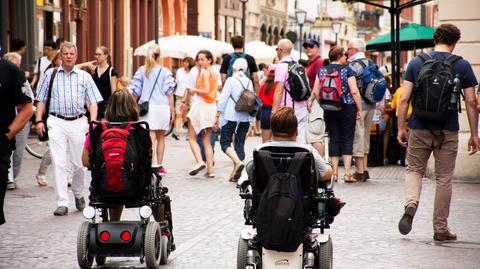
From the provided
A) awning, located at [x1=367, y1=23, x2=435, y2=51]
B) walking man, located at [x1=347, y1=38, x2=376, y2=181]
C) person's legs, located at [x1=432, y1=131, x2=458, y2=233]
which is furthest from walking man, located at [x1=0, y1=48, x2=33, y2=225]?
awning, located at [x1=367, y1=23, x2=435, y2=51]

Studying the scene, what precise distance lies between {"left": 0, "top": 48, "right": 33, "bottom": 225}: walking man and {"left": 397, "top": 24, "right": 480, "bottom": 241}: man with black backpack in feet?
11.2

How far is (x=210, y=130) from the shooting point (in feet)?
61.1

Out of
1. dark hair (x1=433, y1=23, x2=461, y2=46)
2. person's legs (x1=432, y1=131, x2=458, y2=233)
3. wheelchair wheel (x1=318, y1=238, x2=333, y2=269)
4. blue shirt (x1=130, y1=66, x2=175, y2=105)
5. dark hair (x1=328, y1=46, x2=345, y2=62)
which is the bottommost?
wheelchair wheel (x1=318, y1=238, x2=333, y2=269)

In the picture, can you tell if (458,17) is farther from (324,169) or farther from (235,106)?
(324,169)

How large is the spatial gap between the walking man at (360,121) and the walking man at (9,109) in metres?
8.79

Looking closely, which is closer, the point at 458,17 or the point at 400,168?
the point at 458,17

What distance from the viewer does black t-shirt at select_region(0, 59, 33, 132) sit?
9.73 meters

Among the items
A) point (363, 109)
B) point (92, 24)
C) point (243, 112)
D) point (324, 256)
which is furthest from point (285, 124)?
point (92, 24)

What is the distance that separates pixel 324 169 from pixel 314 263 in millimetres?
635

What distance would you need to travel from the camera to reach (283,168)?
28.1 feet

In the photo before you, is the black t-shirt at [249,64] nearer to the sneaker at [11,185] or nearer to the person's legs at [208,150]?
the person's legs at [208,150]

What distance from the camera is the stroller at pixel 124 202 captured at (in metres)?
9.66

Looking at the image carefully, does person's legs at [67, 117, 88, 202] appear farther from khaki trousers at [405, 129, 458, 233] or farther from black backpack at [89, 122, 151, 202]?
khaki trousers at [405, 129, 458, 233]

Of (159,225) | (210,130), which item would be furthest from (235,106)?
(159,225)
